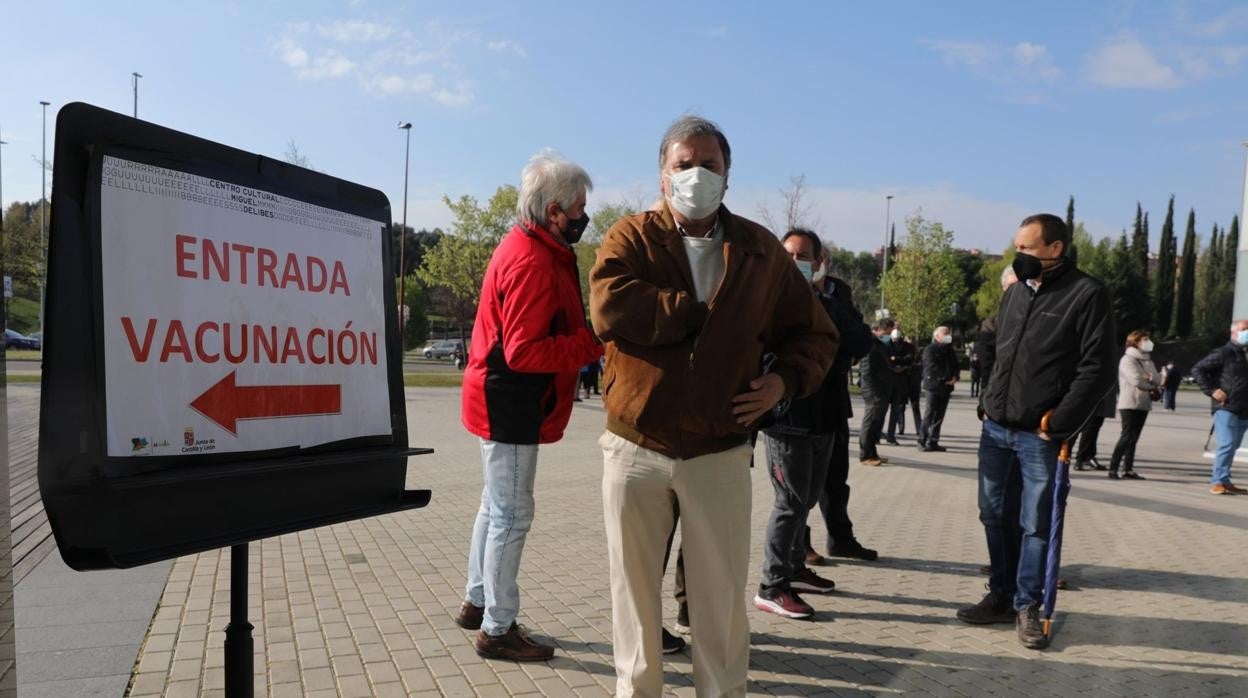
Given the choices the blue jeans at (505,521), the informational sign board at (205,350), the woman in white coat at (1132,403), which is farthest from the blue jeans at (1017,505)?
the woman in white coat at (1132,403)

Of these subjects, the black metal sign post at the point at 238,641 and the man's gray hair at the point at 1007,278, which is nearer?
the black metal sign post at the point at 238,641

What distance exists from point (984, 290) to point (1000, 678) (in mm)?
67013

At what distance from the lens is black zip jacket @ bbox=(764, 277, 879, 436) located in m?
4.53

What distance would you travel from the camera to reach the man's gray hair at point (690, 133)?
9.34 feet

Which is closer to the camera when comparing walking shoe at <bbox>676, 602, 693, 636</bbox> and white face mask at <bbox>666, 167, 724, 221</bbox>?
white face mask at <bbox>666, 167, 724, 221</bbox>

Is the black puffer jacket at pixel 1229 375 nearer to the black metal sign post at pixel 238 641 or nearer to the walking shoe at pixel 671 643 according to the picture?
the walking shoe at pixel 671 643

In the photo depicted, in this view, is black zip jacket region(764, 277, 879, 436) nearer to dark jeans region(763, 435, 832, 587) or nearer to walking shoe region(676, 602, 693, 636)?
dark jeans region(763, 435, 832, 587)

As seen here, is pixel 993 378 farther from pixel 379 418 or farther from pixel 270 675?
pixel 270 675

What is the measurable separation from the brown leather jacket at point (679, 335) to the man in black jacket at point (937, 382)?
10.4 meters

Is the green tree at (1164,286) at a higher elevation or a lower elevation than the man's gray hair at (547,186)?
higher

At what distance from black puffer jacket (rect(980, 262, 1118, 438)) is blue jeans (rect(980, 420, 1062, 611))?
0.39 ft

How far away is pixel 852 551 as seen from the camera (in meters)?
5.87

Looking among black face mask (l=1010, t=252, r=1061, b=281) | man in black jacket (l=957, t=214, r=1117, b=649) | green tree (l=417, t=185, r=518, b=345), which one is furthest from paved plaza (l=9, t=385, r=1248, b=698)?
green tree (l=417, t=185, r=518, b=345)

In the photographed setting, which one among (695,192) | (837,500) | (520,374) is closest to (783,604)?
(837,500)
